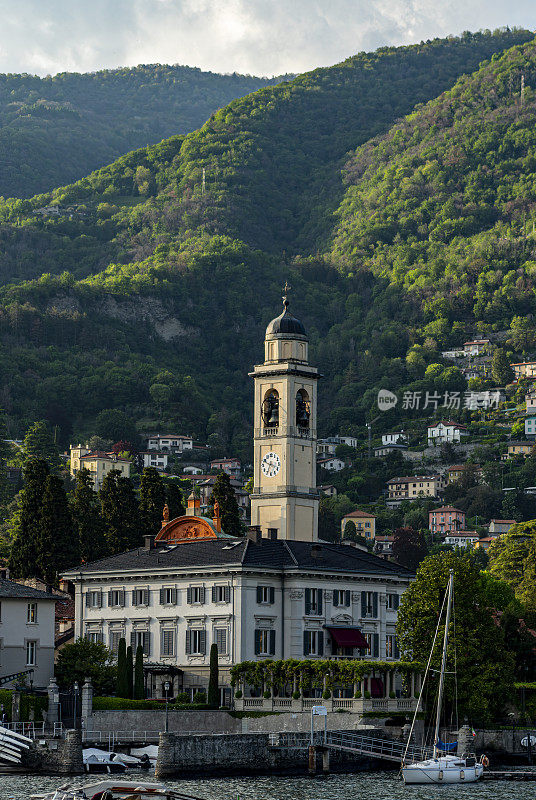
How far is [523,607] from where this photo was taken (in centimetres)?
12112

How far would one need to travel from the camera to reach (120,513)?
127562 mm

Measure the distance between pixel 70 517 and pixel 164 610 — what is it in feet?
77.5

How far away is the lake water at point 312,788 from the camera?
230 ft

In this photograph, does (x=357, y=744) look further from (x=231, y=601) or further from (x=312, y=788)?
(x=231, y=601)

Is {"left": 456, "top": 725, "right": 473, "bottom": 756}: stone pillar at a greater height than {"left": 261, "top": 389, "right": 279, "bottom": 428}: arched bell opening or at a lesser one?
lesser

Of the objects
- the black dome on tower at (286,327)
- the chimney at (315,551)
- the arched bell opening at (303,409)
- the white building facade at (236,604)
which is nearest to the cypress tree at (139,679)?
the white building facade at (236,604)

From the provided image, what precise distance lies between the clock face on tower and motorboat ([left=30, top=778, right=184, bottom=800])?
2214 inches

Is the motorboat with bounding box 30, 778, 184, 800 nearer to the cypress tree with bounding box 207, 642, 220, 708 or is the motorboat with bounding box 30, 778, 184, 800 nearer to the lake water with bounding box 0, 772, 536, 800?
the lake water with bounding box 0, 772, 536, 800

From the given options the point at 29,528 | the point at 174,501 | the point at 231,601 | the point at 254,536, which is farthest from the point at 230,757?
the point at 174,501

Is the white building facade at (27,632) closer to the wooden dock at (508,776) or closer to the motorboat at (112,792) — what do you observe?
the wooden dock at (508,776)

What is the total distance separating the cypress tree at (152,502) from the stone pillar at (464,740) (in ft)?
155

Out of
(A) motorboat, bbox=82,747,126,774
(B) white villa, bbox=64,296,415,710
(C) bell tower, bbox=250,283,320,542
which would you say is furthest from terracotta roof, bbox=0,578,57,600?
(C) bell tower, bbox=250,283,320,542

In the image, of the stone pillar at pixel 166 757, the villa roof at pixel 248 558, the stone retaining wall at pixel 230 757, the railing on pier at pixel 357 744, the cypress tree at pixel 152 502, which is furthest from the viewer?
the cypress tree at pixel 152 502

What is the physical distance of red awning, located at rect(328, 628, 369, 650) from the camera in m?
99.4
